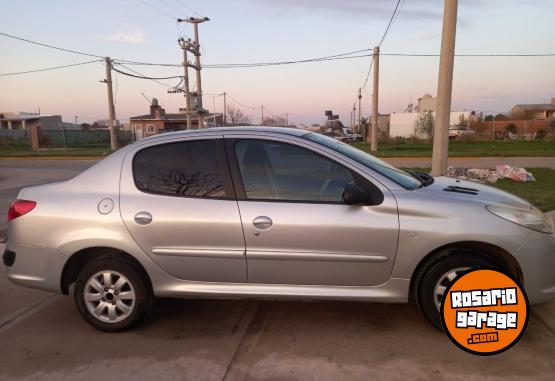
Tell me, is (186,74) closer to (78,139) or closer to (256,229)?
(78,139)

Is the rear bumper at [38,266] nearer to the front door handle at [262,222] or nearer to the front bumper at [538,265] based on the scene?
the front door handle at [262,222]

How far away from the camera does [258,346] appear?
3.12 m

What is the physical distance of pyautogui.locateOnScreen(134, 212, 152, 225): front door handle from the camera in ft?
10.7

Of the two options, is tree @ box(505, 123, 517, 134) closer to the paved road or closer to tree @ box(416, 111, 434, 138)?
tree @ box(416, 111, 434, 138)

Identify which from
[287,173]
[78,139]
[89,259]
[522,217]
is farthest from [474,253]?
[78,139]

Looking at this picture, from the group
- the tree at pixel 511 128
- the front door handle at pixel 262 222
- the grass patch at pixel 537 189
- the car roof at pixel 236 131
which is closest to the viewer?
the front door handle at pixel 262 222

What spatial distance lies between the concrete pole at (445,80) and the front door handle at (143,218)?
515 cm

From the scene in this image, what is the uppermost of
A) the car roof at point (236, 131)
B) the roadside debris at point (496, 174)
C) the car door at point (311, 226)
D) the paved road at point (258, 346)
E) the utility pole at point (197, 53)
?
the utility pole at point (197, 53)

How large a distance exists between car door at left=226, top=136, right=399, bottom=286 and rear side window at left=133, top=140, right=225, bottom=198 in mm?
193

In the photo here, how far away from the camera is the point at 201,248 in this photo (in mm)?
3232

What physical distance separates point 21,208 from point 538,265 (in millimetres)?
3988

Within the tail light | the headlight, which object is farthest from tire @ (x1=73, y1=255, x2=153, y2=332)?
the headlight

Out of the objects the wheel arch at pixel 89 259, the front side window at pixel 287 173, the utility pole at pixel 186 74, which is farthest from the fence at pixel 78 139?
the front side window at pixel 287 173

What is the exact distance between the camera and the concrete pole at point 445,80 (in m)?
7.03
